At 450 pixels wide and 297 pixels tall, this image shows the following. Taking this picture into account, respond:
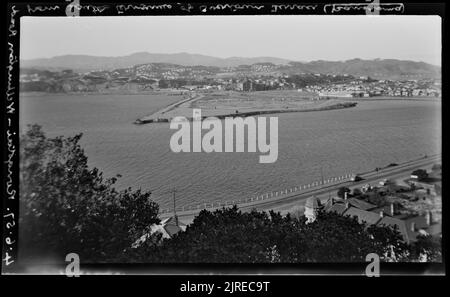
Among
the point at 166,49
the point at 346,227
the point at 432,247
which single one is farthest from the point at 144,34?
the point at 432,247

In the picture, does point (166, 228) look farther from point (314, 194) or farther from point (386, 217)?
point (386, 217)

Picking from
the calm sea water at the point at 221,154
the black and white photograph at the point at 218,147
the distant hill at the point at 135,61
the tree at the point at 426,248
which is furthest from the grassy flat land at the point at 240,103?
the tree at the point at 426,248

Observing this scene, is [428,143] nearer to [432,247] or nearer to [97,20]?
[432,247]

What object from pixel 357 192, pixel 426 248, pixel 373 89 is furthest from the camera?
pixel 373 89

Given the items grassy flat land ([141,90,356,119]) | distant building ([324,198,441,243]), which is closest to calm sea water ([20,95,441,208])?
grassy flat land ([141,90,356,119])

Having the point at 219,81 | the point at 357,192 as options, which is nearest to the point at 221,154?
the point at 219,81
